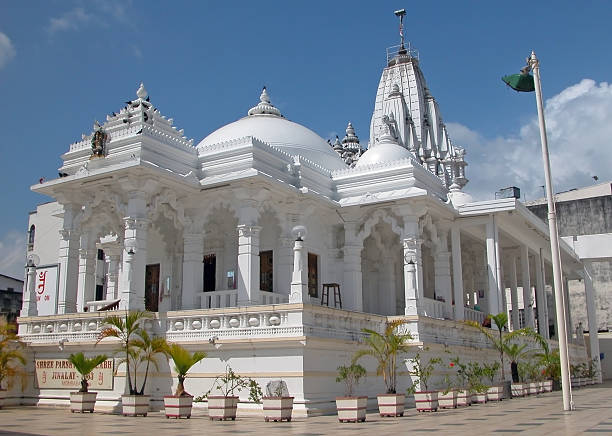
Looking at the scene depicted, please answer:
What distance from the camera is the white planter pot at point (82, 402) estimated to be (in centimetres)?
1920

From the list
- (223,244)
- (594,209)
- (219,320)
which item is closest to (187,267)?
(223,244)

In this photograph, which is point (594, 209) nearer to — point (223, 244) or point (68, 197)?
point (223, 244)

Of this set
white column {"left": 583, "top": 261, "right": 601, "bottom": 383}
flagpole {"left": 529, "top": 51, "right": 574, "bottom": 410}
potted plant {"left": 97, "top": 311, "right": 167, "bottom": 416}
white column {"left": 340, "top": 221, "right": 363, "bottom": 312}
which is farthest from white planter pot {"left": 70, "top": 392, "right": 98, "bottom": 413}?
white column {"left": 583, "top": 261, "right": 601, "bottom": 383}

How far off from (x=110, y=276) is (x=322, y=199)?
33.2 feet

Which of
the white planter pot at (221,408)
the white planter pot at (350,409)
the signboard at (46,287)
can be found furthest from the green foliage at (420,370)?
the signboard at (46,287)

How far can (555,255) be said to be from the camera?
16.4 m

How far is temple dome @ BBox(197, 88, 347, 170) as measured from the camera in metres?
28.0

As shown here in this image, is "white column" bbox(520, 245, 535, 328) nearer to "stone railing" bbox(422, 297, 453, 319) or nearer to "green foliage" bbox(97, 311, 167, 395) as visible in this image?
"stone railing" bbox(422, 297, 453, 319)

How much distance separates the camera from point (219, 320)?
63.2 ft

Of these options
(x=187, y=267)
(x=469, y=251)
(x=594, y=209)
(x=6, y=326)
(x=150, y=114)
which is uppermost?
(x=594, y=209)

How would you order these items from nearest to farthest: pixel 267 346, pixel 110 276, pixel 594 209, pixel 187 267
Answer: pixel 267 346 → pixel 187 267 → pixel 110 276 → pixel 594 209

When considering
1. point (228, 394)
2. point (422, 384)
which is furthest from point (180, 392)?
point (422, 384)

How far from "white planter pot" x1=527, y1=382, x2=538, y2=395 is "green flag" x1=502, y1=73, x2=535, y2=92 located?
12.3 meters

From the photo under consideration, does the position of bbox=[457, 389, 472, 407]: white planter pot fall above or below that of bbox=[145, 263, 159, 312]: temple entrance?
below
